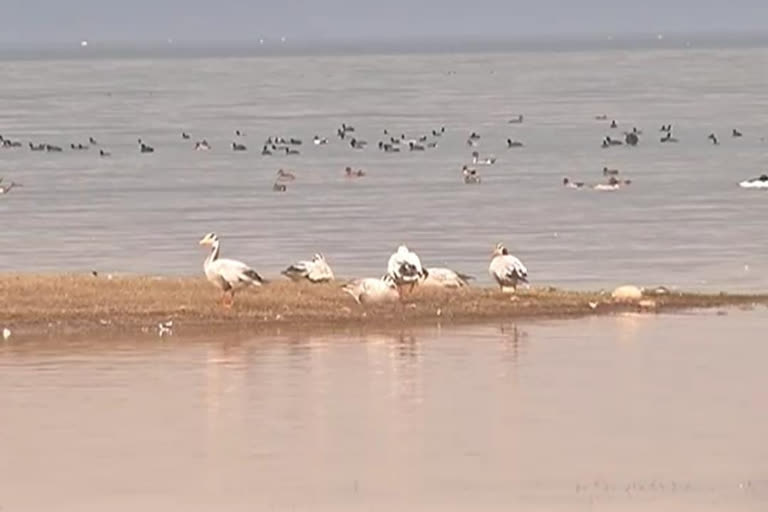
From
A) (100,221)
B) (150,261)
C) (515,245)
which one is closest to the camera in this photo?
(150,261)

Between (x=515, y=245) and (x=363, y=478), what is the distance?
23.3 metres

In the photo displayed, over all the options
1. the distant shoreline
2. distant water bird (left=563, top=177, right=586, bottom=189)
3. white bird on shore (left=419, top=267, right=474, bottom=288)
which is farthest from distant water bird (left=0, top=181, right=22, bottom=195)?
white bird on shore (left=419, top=267, right=474, bottom=288)

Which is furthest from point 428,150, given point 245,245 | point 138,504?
point 138,504

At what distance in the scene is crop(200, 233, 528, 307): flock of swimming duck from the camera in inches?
1034

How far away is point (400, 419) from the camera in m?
20.4

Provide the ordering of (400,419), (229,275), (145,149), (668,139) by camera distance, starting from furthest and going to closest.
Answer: (668,139) → (145,149) → (229,275) → (400,419)

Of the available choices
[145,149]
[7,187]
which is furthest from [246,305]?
[145,149]

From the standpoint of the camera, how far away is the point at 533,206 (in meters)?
49.9

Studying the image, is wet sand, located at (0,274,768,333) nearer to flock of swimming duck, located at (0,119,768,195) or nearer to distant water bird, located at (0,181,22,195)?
distant water bird, located at (0,181,22,195)

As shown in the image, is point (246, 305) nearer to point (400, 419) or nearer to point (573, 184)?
point (400, 419)

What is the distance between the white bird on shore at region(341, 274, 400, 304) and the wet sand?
124 millimetres

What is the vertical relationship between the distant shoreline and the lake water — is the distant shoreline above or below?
below

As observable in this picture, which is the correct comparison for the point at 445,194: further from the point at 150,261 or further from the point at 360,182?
the point at 150,261

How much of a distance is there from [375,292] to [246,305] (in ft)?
5.06
